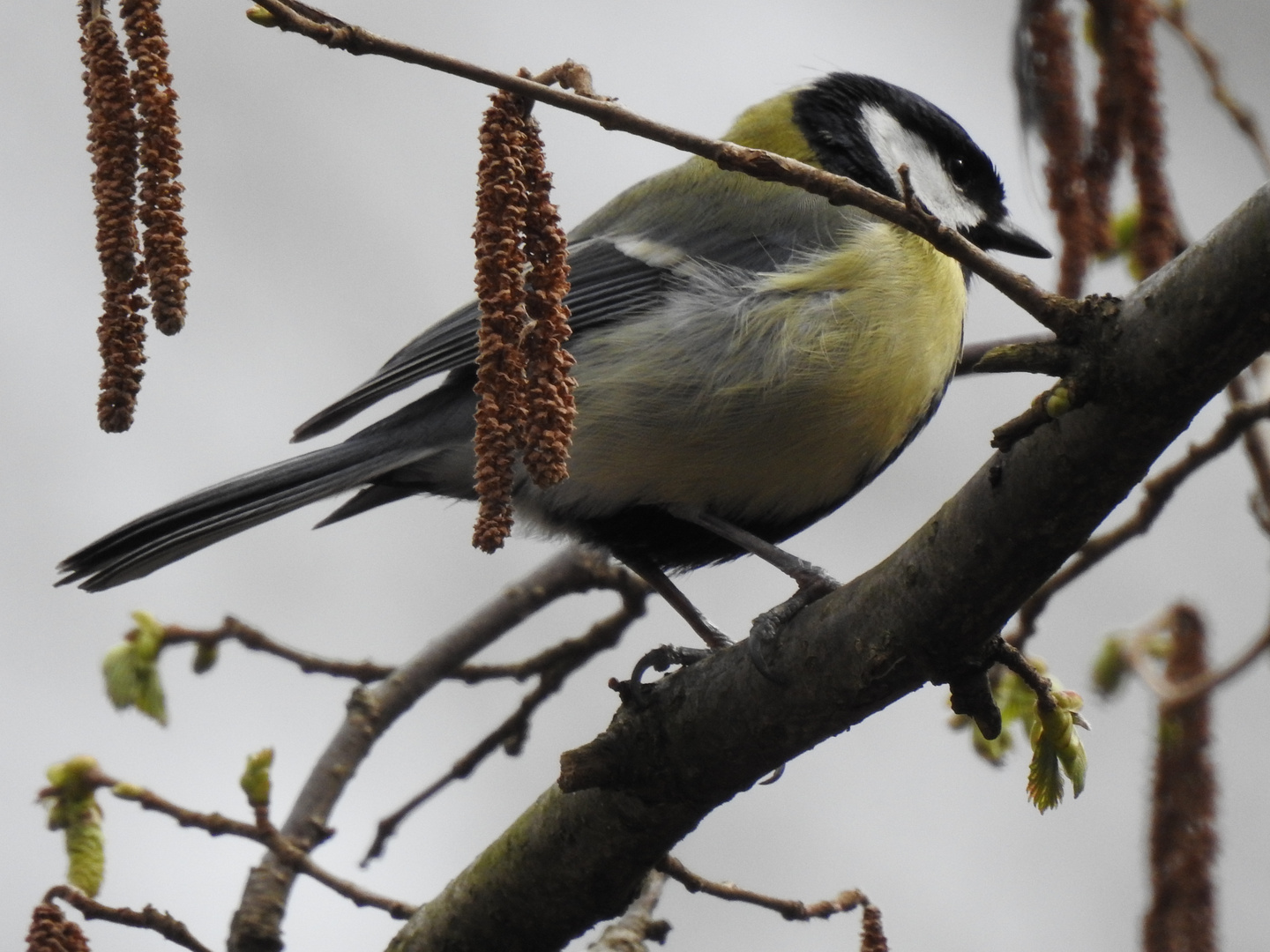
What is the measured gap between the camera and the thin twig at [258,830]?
1.78 metres

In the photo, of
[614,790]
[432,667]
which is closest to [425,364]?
[432,667]

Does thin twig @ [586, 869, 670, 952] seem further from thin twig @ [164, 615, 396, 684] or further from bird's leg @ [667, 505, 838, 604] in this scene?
thin twig @ [164, 615, 396, 684]

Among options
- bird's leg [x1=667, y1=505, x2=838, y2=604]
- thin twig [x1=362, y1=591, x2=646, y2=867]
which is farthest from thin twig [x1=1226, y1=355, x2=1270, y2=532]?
thin twig [x1=362, y1=591, x2=646, y2=867]

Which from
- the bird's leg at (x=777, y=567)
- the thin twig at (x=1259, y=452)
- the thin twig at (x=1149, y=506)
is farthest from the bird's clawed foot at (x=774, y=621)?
the thin twig at (x=1259, y=452)

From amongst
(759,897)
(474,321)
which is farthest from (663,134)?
(474,321)

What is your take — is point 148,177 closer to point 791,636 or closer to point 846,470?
point 791,636

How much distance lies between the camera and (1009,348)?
114 centimetres

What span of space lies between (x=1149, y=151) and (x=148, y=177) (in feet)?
4.73

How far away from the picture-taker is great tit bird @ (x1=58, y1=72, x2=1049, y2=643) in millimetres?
2082

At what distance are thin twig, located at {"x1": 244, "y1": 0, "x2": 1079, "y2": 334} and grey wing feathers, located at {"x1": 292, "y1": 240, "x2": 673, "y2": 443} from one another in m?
1.15

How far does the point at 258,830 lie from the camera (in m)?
1.80

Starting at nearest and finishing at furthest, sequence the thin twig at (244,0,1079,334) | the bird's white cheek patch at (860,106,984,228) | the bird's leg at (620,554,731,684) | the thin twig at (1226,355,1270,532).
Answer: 1. the thin twig at (244,0,1079,334)
2. the thin twig at (1226,355,1270,532)
3. the bird's leg at (620,554,731,684)
4. the bird's white cheek patch at (860,106,984,228)

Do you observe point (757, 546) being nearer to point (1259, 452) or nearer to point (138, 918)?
point (1259, 452)

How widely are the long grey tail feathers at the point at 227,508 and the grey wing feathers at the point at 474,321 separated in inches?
2.6
